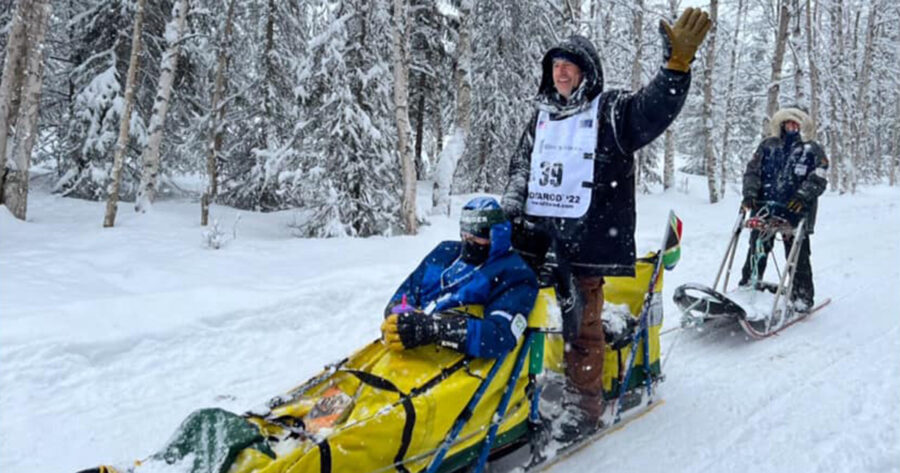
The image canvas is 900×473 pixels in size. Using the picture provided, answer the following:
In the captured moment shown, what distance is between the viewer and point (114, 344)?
4.78 meters

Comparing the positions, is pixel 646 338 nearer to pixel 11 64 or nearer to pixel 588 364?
pixel 588 364

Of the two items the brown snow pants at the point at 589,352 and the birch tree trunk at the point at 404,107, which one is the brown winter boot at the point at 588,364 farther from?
the birch tree trunk at the point at 404,107

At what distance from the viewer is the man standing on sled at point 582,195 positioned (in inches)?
130

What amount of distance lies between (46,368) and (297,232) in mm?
9532

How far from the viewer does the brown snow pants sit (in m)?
3.51

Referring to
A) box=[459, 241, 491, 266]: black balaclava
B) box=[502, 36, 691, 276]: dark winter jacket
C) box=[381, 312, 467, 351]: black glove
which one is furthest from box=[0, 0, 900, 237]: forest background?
box=[381, 312, 467, 351]: black glove

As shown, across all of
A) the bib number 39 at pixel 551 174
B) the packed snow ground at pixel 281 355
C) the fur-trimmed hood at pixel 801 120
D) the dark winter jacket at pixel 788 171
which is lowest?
the packed snow ground at pixel 281 355

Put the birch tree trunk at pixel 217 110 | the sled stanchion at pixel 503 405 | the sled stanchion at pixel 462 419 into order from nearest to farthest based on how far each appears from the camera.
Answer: the sled stanchion at pixel 462 419 < the sled stanchion at pixel 503 405 < the birch tree trunk at pixel 217 110

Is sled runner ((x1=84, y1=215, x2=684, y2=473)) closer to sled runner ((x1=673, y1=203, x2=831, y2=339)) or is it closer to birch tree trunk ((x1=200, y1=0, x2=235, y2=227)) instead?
sled runner ((x1=673, y1=203, x2=831, y2=339))

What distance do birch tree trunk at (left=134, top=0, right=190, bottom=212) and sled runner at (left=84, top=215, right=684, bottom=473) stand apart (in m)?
9.69

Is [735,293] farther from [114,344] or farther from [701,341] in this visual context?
[114,344]

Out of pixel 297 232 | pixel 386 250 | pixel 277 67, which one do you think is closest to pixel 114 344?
pixel 386 250

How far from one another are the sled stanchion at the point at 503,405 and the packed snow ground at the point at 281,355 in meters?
0.66

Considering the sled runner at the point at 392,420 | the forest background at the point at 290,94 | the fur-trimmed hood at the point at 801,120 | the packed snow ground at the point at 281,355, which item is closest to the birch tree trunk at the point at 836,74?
the forest background at the point at 290,94
